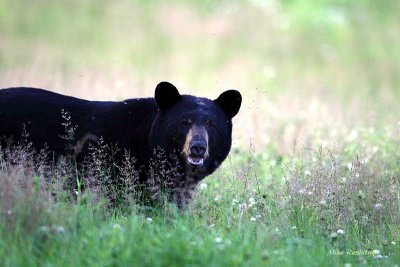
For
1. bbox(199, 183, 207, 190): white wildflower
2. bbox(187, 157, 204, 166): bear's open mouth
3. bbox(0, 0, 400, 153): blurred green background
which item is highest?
bbox(0, 0, 400, 153): blurred green background

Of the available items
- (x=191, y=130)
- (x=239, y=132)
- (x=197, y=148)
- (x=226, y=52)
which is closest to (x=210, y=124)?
(x=191, y=130)

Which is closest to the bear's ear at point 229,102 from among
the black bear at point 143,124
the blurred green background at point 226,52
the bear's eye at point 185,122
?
the black bear at point 143,124

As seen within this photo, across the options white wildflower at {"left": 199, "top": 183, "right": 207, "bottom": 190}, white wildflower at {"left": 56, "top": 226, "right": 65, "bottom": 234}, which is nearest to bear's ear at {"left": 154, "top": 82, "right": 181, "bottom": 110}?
white wildflower at {"left": 199, "top": 183, "right": 207, "bottom": 190}

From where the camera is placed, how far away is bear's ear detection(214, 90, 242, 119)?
6812 millimetres

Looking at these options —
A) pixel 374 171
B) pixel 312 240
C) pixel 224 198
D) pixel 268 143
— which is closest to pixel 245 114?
pixel 268 143

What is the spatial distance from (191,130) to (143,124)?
530mm

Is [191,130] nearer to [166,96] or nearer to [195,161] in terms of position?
[195,161]

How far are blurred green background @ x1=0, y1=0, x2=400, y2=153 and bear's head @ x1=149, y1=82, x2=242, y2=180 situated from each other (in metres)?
4.08

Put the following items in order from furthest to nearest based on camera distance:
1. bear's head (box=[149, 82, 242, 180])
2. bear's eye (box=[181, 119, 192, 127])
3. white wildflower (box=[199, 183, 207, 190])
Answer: white wildflower (box=[199, 183, 207, 190]), bear's eye (box=[181, 119, 192, 127]), bear's head (box=[149, 82, 242, 180])

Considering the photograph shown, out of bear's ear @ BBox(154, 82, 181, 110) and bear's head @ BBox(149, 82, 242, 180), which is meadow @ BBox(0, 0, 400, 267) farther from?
bear's ear @ BBox(154, 82, 181, 110)

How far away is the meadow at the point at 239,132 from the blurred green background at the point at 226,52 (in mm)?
53

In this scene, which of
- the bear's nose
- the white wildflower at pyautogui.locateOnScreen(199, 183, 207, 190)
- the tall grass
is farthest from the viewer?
the white wildflower at pyautogui.locateOnScreen(199, 183, 207, 190)

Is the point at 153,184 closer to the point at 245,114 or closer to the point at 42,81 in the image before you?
the point at 245,114

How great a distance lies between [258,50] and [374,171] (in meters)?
11.4
